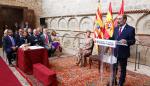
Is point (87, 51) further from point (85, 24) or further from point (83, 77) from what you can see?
point (85, 24)

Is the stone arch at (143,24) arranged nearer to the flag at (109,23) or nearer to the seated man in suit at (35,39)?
the flag at (109,23)

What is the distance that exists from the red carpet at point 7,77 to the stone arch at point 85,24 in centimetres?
341

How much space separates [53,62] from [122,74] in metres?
3.19

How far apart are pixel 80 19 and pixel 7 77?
4201 mm

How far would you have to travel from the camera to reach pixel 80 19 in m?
8.05

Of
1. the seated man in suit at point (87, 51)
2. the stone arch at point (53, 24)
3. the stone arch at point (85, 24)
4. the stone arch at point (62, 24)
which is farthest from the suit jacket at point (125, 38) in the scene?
the stone arch at point (53, 24)

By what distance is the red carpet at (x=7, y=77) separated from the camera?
14.2 feet

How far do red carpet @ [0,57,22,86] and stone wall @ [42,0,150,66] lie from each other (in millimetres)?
3107

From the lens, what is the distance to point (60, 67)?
567 cm

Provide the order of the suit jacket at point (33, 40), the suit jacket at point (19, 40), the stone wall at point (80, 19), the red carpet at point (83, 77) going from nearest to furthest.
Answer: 1. the red carpet at point (83, 77)
2. the stone wall at point (80, 19)
3. the suit jacket at point (19, 40)
4. the suit jacket at point (33, 40)

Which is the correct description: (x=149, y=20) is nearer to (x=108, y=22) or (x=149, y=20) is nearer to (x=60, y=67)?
(x=108, y=22)

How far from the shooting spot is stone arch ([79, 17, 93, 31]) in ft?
24.5

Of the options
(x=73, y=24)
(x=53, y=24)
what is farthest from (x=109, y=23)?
(x=53, y=24)

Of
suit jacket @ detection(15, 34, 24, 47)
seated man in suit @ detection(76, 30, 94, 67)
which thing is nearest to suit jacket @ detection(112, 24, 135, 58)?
seated man in suit @ detection(76, 30, 94, 67)
